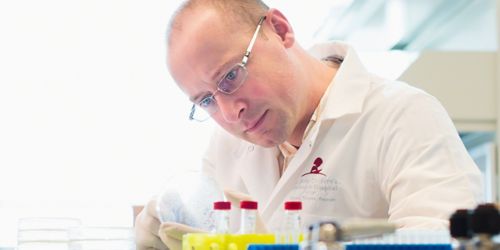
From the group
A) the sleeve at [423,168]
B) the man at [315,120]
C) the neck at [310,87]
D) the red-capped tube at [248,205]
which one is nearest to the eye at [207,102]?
the man at [315,120]

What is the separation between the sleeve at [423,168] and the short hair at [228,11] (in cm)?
38

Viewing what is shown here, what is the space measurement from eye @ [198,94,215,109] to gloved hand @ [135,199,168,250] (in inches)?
10.0

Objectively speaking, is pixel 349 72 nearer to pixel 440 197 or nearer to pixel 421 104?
pixel 421 104

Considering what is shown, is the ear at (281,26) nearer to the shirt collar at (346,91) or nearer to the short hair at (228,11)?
the short hair at (228,11)

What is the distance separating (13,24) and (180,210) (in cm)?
242

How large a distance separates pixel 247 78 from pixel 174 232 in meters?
0.42

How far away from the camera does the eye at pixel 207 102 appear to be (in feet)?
5.09

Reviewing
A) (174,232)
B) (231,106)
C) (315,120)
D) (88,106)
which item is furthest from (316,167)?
(88,106)

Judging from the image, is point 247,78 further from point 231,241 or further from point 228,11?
point 231,241

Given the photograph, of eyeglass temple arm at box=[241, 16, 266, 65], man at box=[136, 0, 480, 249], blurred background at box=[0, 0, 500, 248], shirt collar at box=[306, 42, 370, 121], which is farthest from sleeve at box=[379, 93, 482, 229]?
blurred background at box=[0, 0, 500, 248]

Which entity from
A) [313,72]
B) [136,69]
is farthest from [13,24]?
[313,72]

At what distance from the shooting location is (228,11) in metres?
1.54

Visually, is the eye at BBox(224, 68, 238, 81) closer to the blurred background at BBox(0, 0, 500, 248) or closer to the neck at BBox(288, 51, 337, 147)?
the neck at BBox(288, 51, 337, 147)

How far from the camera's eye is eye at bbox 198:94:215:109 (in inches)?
61.1
